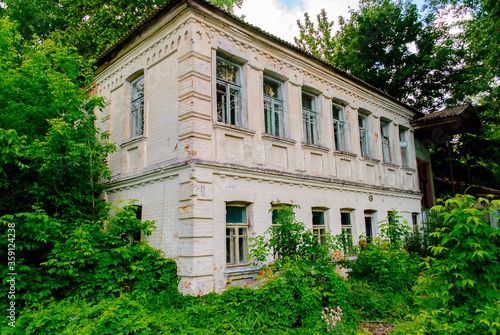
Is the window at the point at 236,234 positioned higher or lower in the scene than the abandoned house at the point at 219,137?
lower

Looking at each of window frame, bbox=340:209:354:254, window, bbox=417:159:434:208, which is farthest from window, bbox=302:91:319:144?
window, bbox=417:159:434:208

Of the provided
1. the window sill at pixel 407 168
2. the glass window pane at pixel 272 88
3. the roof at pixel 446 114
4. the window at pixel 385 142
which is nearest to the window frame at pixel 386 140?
the window at pixel 385 142

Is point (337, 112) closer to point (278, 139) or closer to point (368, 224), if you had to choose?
point (278, 139)

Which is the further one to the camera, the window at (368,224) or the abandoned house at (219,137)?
the window at (368,224)

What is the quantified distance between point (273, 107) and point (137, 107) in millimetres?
4058

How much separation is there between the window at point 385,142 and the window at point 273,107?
22.1 feet

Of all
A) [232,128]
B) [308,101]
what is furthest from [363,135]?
[232,128]

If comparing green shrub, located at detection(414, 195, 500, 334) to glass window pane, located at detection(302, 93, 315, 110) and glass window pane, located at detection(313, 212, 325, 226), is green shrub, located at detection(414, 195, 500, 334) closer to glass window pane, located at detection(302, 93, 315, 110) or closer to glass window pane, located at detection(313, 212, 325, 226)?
glass window pane, located at detection(313, 212, 325, 226)

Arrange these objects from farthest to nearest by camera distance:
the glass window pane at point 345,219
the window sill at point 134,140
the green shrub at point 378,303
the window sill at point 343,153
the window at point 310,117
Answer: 1. the glass window pane at point 345,219
2. the window sill at point 343,153
3. the window at point 310,117
4. the window sill at point 134,140
5. the green shrub at point 378,303

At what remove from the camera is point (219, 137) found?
8133mm

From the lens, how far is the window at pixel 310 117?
11023 mm

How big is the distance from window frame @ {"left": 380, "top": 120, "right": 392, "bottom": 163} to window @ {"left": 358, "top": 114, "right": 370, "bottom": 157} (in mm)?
1382

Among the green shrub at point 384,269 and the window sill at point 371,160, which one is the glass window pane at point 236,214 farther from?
the window sill at point 371,160

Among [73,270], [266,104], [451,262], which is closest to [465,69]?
[266,104]
